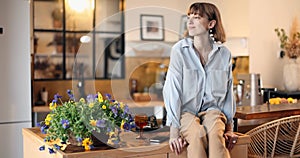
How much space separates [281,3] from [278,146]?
2.87 metres

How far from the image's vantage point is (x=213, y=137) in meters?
1.81

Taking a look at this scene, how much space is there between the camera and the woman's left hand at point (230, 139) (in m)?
1.94

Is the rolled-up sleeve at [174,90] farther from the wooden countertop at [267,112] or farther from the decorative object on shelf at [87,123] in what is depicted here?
the wooden countertop at [267,112]

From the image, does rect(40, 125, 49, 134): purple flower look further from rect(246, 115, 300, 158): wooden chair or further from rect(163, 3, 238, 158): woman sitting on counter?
rect(246, 115, 300, 158): wooden chair

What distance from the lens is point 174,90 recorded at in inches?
72.3

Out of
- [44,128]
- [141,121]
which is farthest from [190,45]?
[44,128]

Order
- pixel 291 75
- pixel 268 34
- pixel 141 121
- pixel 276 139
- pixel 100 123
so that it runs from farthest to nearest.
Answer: pixel 268 34 → pixel 291 75 → pixel 276 139 → pixel 141 121 → pixel 100 123

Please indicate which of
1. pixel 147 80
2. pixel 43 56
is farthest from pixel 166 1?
pixel 43 56

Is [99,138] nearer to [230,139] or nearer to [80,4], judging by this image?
[230,139]

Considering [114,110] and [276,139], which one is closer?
[114,110]

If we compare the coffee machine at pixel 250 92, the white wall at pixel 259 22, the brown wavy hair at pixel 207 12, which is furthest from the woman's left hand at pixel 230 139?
the white wall at pixel 259 22

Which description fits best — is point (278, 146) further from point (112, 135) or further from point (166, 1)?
point (166, 1)

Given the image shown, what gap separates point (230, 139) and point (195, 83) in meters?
0.33

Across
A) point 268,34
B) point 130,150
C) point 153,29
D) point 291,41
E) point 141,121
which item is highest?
point 268,34
